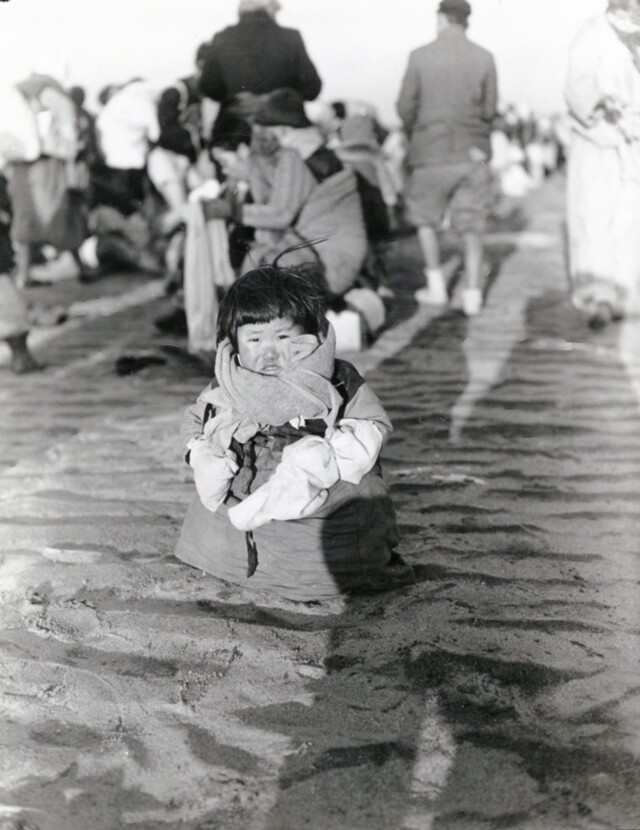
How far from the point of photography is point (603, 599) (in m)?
3.16

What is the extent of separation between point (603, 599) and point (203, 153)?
643 centimetres

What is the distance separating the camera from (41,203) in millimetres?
8891

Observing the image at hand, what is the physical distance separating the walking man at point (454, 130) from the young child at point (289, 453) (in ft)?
14.7

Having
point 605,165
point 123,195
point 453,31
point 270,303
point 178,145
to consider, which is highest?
point 453,31

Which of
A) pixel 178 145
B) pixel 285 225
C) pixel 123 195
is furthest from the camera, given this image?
pixel 123 195

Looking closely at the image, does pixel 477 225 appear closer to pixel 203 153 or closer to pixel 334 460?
pixel 203 153

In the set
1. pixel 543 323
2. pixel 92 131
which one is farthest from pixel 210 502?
pixel 92 131

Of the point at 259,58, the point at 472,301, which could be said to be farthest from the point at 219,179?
the point at 472,301

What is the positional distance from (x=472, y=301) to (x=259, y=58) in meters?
2.30

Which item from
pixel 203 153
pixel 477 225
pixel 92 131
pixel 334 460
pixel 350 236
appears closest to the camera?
pixel 334 460

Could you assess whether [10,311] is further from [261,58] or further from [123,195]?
[123,195]

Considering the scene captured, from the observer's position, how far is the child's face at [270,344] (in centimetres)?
302

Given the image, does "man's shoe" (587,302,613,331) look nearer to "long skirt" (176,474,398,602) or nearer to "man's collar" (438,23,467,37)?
"man's collar" (438,23,467,37)

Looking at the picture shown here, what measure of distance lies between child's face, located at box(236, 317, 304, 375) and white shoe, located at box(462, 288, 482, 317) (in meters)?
4.59
